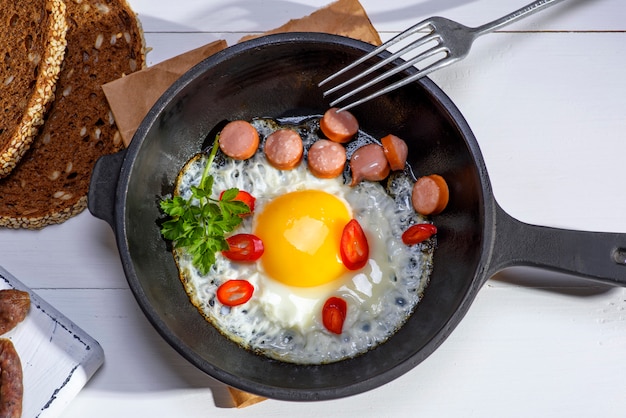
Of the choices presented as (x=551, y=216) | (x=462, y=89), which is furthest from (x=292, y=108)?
(x=551, y=216)

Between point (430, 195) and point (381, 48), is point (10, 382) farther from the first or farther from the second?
point (381, 48)

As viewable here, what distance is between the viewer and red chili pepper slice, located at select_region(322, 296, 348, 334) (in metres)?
2.25

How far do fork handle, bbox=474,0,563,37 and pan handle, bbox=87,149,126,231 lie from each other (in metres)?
1.24

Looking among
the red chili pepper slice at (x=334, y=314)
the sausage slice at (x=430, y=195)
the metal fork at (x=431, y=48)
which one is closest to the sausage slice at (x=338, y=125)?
the metal fork at (x=431, y=48)

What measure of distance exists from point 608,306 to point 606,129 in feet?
2.13

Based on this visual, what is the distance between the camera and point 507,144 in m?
2.58

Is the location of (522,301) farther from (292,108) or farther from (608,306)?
(292,108)

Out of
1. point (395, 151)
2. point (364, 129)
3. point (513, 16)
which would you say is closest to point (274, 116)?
point (364, 129)

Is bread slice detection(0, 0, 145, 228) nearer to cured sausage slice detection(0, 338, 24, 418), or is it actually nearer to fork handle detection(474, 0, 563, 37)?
cured sausage slice detection(0, 338, 24, 418)

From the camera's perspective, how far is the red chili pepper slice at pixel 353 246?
226 centimetres

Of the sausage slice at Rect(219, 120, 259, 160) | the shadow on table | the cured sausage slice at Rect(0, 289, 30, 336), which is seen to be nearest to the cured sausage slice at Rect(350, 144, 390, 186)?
the sausage slice at Rect(219, 120, 259, 160)

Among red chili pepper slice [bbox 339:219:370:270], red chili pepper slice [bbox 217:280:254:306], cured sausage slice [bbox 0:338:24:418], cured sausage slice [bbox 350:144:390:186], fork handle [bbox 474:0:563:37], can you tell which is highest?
fork handle [bbox 474:0:563:37]

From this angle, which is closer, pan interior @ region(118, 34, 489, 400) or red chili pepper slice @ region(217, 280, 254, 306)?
pan interior @ region(118, 34, 489, 400)

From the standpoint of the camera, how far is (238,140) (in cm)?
238
